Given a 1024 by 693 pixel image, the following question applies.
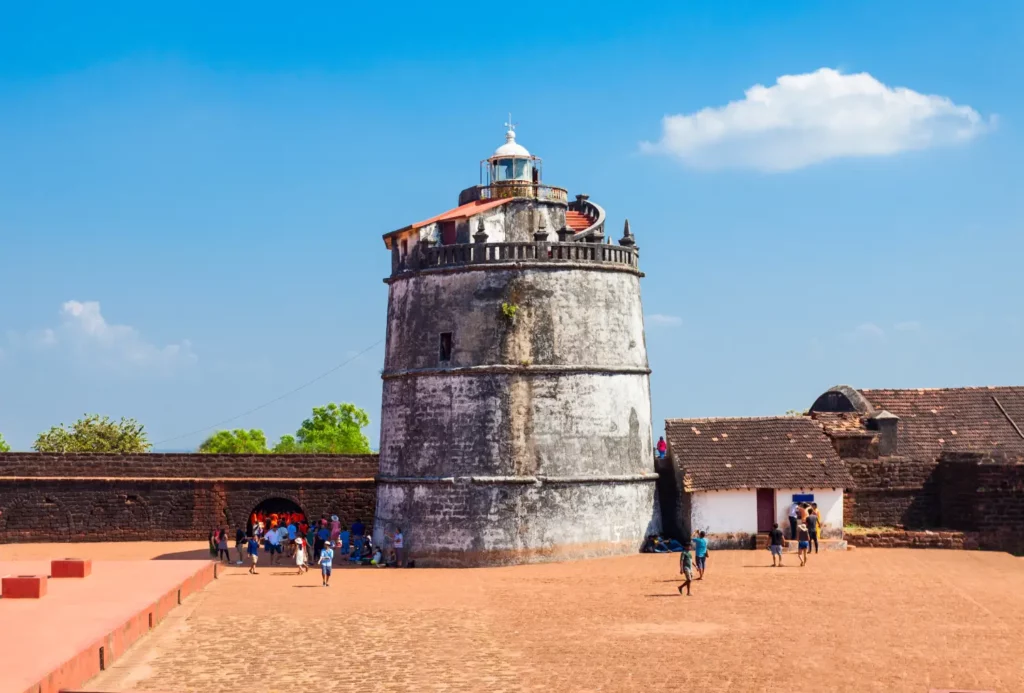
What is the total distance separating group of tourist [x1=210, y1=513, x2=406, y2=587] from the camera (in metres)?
27.3

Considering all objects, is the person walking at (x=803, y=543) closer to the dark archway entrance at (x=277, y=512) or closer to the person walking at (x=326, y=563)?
the person walking at (x=326, y=563)

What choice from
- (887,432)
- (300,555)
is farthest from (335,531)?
(887,432)

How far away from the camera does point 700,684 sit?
14.7 metres

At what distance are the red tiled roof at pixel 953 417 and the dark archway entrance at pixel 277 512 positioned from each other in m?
15.5

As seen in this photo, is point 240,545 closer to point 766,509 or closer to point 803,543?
point 766,509

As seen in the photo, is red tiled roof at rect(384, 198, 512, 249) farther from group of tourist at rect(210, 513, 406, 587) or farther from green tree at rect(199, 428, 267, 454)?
green tree at rect(199, 428, 267, 454)

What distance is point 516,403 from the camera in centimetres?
2719

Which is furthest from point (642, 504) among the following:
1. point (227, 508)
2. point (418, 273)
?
point (227, 508)

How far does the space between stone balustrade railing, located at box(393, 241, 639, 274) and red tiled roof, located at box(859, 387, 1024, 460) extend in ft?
30.1

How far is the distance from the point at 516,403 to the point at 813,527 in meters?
6.90

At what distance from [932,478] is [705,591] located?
971 cm

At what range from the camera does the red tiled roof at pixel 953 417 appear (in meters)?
31.5

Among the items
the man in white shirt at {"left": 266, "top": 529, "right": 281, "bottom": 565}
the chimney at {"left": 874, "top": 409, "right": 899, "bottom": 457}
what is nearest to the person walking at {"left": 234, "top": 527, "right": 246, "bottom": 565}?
the man in white shirt at {"left": 266, "top": 529, "right": 281, "bottom": 565}

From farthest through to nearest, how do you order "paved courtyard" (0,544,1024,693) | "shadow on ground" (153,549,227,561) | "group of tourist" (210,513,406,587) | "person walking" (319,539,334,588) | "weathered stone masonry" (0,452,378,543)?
"weathered stone masonry" (0,452,378,543) < "shadow on ground" (153,549,227,561) < "group of tourist" (210,513,406,587) < "person walking" (319,539,334,588) < "paved courtyard" (0,544,1024,693)
